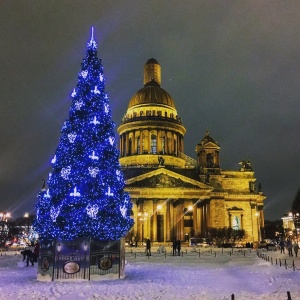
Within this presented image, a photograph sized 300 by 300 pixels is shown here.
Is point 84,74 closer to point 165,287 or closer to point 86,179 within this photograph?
point 86,179

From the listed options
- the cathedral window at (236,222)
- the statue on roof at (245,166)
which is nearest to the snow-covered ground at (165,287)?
the cathedral window at (236,222)

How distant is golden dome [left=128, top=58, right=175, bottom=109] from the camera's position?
85069 millimetres

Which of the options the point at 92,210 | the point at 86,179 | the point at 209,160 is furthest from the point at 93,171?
the point at 209,160

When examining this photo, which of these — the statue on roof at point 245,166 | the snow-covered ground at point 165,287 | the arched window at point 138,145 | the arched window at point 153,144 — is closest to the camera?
the snow-covered ground at point 165,287

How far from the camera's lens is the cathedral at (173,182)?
2525 inches

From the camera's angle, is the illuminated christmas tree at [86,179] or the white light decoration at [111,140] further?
the white light decoration at [111,140]

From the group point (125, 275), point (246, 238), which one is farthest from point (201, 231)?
point (125, 275)

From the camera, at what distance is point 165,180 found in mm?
64688

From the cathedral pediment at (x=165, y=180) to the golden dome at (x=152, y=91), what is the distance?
23.9 metres

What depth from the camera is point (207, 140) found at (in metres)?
71.6

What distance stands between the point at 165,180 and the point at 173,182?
1357 millimetres

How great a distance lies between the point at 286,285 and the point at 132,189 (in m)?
47.7

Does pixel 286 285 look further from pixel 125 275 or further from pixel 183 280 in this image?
pixel 125 275

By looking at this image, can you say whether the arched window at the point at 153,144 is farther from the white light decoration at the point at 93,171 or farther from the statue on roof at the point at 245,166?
the white light decoration at the point at 93,171
